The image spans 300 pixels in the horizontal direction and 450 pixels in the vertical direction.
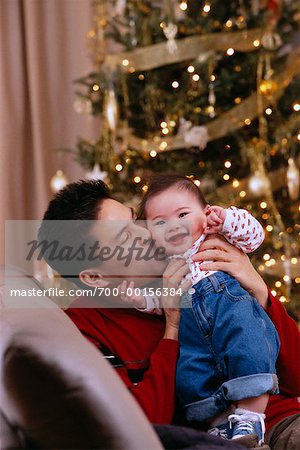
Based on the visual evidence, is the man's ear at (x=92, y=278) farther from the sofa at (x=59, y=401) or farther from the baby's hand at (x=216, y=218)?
the sofa at (x=59, y=401)

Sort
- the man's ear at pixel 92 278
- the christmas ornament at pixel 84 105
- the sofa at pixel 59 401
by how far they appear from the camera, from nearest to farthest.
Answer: the sofa at pixel 59 401 → the man's ear at pixel 92 278 → the christmas ornament at pixel 84 105

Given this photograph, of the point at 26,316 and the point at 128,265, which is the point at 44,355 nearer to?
the point at 26,316

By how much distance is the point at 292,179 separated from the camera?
10.9ft


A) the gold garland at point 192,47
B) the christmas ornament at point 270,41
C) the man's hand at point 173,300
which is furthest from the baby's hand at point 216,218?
the christmas ornament at point 270,41

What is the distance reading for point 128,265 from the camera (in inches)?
66.3

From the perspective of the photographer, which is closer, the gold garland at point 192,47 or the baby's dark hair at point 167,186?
the baby's dark hair at point 167,186

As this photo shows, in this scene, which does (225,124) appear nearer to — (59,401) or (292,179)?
(292,179)

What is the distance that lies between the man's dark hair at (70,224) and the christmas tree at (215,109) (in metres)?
1.54

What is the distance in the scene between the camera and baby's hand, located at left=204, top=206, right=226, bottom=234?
159cm

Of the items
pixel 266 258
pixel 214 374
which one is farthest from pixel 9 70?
pixel 214 374

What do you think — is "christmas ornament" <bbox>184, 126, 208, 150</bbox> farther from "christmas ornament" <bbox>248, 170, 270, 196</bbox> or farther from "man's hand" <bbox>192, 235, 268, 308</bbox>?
"man's hand" <bbox>192, 235, 268, 308</bbox>

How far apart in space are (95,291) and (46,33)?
11.1 feet

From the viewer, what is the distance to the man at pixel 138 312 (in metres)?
1.53

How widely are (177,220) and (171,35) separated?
190 centimetres
